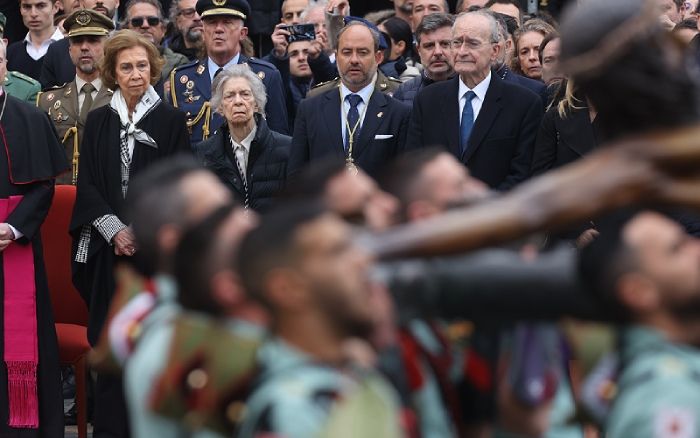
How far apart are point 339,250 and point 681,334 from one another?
0.93 metres

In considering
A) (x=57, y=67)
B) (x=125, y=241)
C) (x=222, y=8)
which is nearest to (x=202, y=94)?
(x=222, y=8)

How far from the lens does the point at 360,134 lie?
9.30m

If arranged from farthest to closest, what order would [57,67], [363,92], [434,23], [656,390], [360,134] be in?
[57,67], [434,23], [363,92], [360,134], [656,390]

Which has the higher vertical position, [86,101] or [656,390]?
[656,390]

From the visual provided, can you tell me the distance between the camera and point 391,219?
461cm

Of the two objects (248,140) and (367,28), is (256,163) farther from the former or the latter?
(367,28)

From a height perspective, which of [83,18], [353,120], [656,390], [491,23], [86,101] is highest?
[656,390]

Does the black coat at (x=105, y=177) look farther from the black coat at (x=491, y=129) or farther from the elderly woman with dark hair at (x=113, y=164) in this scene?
the black coat at (x=491, y=129)

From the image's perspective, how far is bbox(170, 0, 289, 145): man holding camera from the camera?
10.2m

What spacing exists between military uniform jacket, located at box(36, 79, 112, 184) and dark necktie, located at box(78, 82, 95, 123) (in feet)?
0.08

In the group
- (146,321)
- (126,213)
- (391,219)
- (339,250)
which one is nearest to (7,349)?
(126,213)

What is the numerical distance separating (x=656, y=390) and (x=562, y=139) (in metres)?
4.56

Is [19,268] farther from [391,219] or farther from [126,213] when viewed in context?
[391,219]

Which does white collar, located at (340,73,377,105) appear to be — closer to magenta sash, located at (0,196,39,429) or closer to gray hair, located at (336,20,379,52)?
gray hair, located at (336,20,379,52)
